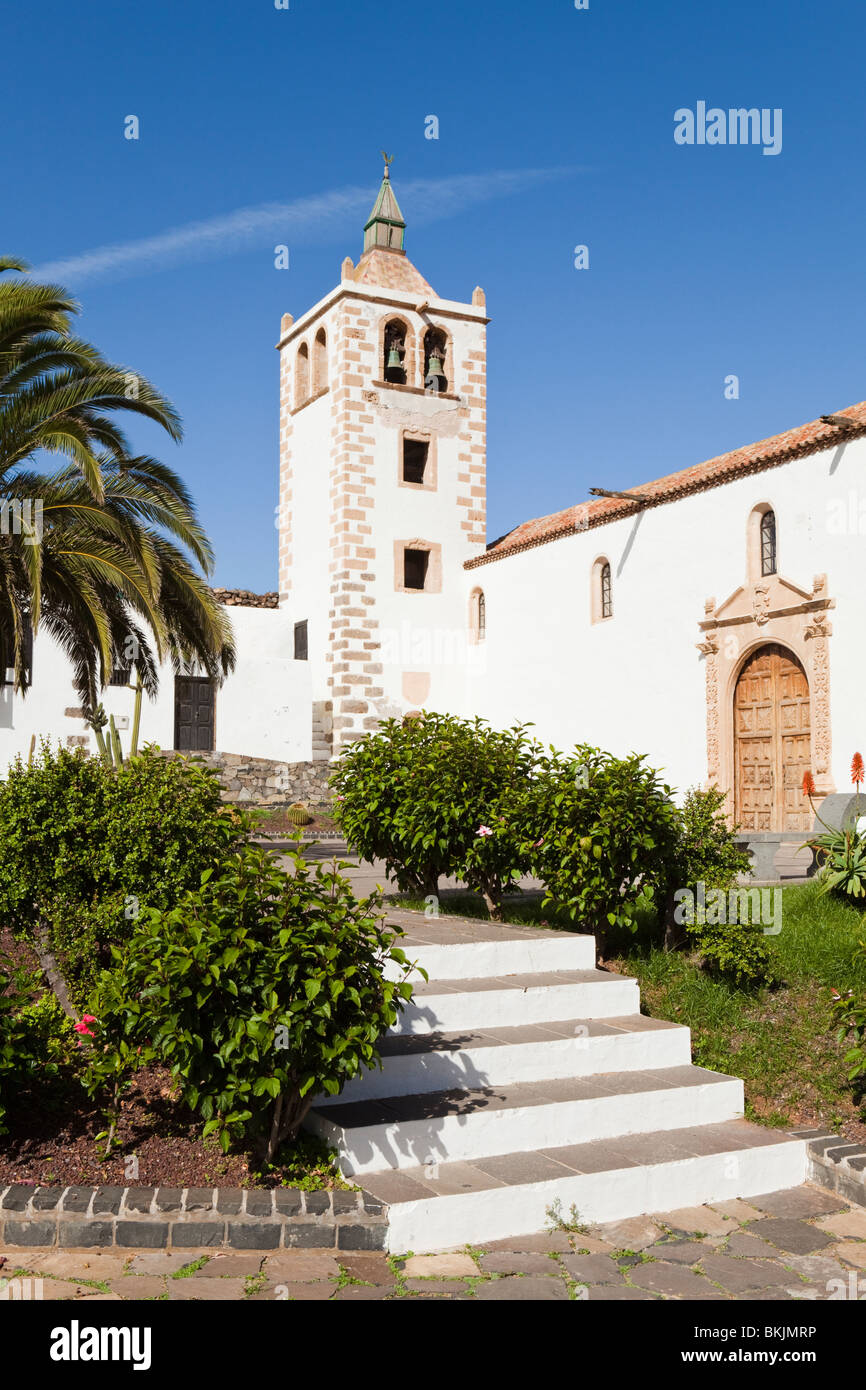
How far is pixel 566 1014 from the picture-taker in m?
6.55

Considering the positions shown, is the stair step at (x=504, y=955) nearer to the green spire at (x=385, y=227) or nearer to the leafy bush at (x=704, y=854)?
the leafy bush at (x=704, y=854)

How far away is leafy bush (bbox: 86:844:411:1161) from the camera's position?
4.49 meters

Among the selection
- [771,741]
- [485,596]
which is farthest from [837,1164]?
[485,596]

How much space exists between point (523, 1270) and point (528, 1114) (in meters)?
1.01

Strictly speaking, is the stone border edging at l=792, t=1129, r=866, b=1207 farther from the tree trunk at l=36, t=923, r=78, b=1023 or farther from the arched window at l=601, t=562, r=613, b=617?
the arched window at l=601, t=562, r=613, b=617

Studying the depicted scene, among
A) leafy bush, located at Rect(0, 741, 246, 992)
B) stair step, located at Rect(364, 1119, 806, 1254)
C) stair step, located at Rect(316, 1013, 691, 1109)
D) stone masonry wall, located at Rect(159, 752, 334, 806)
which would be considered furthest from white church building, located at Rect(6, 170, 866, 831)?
leafy bush, located at Rect(0, 741, 246, 992)

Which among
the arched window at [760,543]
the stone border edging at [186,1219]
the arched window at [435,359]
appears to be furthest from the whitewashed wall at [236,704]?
the stone border edging at [186,1219]

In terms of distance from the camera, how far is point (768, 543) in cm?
1616

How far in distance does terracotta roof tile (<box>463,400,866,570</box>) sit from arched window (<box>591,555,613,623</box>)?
26.7 inches

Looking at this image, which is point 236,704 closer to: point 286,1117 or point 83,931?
point 83,931

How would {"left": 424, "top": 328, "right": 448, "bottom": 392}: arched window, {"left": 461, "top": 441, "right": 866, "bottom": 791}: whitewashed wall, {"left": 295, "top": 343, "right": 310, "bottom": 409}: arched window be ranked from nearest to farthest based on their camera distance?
{"left": 461, "top": 441, "right": 866, "bottom": 791}: whitewashed wall → {"left": 424, "top": 328, "right": 448, "bottom": 392}: arched window → {"left": 295, "top": 343, "right": 310, "bottom": 409}: arched window

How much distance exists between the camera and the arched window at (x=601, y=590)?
19531 millimetres

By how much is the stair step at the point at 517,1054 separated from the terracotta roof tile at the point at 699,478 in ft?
33.8
